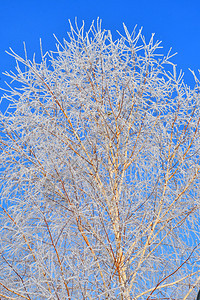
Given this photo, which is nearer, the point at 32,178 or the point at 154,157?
the point at 32,178

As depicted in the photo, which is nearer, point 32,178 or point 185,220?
point 32,178

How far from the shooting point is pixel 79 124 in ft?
16.2

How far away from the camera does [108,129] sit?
491 centimetres

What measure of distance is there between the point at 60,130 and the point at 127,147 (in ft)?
2.86

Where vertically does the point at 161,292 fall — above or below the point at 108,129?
below

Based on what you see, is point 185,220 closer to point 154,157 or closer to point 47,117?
point 154,157

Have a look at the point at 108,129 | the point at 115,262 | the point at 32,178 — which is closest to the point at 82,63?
the point at 108,129

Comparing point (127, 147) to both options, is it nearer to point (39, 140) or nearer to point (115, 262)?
point (39, 140)

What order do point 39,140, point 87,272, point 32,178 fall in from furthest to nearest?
point 39,140, point 32,178, point 87,272

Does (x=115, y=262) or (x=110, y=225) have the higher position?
(x=110, y=225)

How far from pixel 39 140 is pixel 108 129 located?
872 millimetres

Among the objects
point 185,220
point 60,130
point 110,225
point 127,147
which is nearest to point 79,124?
point 60,130

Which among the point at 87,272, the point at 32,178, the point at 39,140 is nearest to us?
the point at 87,272

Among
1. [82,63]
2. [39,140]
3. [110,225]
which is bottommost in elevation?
[110,225]
